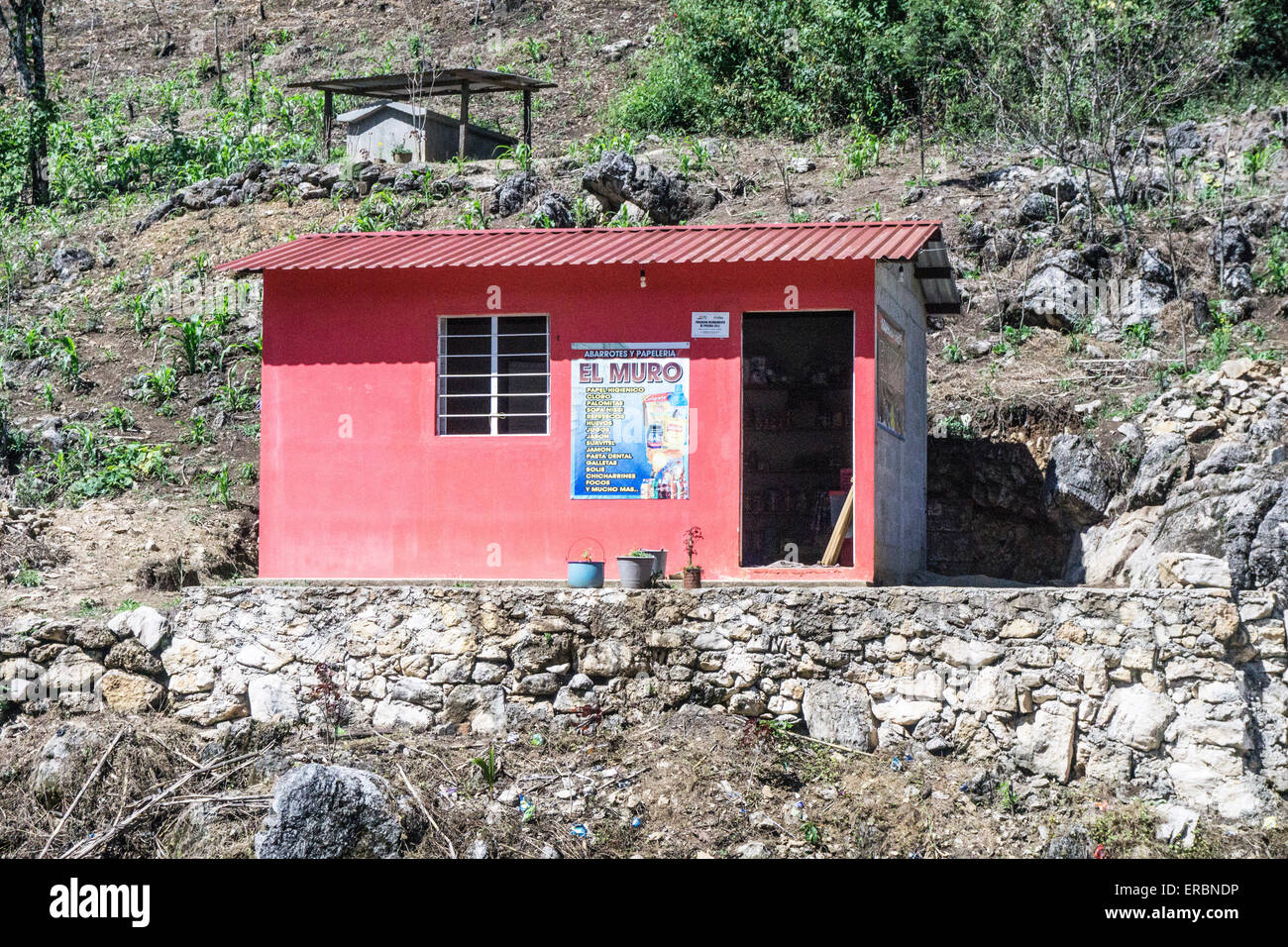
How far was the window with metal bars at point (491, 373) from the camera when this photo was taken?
41.4 feet

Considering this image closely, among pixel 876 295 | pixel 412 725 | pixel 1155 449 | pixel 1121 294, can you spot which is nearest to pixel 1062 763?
pixel 876 295

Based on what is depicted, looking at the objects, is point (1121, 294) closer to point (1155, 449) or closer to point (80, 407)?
point (1155, 449)

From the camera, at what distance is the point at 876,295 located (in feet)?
39.5

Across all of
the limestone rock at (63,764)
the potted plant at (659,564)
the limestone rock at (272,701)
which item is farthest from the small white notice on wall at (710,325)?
the limestone rock at (63,764)

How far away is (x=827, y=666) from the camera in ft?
36.0

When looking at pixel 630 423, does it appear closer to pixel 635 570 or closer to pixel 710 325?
pixel 710 325

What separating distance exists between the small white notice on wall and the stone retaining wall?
2.33 m

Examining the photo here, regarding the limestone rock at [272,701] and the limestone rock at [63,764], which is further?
the limestone rock at [272,701]

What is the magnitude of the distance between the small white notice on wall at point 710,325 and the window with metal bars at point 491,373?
1.38 metres

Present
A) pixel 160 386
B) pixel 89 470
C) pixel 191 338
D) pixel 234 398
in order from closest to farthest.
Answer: pixel 89 470 → pixel 234 398 → pixel 160 386 → pixel 191 338

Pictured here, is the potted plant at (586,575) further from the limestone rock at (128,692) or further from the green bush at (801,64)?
the green bush at (801,64)

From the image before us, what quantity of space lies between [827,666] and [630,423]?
2.81 m

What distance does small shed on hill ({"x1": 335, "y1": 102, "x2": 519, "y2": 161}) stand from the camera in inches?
969

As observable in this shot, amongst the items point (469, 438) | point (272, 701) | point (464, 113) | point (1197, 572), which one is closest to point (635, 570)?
point (469, 438)
